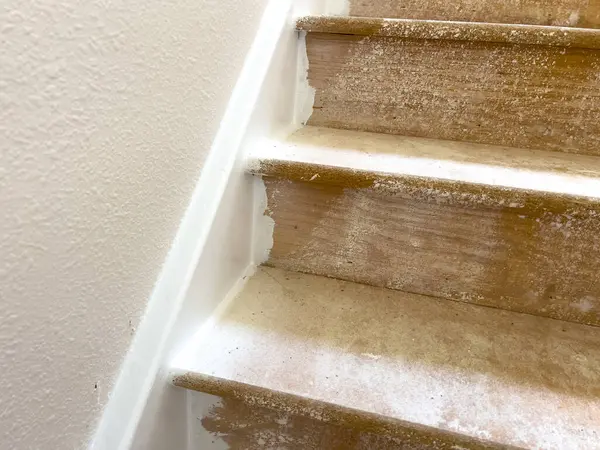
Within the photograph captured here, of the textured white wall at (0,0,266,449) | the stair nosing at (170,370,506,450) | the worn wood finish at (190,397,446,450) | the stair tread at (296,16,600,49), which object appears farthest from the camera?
the stair tread at (296,16,600,49)

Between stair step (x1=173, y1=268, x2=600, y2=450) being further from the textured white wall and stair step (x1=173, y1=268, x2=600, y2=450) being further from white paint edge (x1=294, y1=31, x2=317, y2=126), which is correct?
white paint edge (x1=294, y1=31, x2=317, y2=126)

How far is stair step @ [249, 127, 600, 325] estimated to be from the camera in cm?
69


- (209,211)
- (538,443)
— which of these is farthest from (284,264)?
(538,443)

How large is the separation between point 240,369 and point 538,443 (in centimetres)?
37

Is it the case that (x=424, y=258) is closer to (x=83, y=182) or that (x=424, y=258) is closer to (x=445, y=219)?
(x=445, y=219)

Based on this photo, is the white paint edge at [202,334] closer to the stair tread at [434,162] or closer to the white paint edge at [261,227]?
the white paint edge at [261,227]

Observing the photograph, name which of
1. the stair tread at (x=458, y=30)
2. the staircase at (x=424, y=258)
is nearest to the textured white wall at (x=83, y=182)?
the staircase at (x=424, y=258)

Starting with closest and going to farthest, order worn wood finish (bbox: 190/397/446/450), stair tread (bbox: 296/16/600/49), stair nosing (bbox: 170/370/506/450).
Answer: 1. stair nosing (bbox: 170/370/506/450)
2. worn wood finish (bbox: 190/397/446/450)
3. stair tread (bbox: 296/16/600/49)

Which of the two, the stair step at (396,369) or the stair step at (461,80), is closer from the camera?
the stair step at (396,369)

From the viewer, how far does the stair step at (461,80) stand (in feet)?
2.67

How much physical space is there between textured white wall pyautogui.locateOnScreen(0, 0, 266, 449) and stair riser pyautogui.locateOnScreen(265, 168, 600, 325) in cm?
25

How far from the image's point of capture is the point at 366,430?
22.7 inches

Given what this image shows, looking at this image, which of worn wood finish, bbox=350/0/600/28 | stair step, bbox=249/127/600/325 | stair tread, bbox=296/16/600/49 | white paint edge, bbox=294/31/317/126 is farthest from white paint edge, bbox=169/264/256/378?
worn wood finish, bbox=350/0/600/28

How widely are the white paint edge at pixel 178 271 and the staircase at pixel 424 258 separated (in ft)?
0.18
